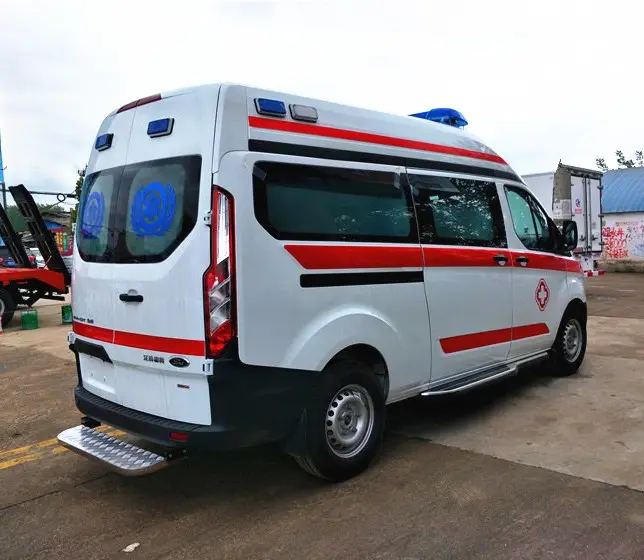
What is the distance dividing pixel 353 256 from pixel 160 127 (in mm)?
1432

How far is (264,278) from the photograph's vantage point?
3.38 metres

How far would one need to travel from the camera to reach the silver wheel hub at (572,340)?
6.40m

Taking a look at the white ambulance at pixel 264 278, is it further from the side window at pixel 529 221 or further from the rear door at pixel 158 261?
the side window at pixel 529 221

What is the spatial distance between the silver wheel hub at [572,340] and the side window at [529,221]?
0.99 meters

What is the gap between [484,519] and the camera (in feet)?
11.0

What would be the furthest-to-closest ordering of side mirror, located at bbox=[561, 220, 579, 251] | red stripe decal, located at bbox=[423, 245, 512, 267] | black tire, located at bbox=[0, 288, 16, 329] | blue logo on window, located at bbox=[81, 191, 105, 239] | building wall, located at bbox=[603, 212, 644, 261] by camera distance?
building wall, located at bbox=[603, 212, 644, 261]
black tire, located at bbox=[0, 288, 16, 329]
side mirror, located at bbox=[561, 220, 579, 251]
red stripe decal, located at bbox=[423, 245, 512, 267]
blue logo on window, located at bbox=[81, 191, 105, 239]

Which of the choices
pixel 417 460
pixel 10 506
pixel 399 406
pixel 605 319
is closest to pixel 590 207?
pixel 605 319

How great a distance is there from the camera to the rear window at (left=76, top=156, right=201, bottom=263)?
3.41 m

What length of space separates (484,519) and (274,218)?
6.84ft

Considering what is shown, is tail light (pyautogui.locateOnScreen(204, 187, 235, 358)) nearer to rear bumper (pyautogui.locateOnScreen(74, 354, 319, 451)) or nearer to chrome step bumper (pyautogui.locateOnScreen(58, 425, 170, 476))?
rear bumper (pyautogui.locateOnScreen(74, 354, 319, 451))

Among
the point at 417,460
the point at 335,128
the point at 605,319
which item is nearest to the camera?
the point at 335,128

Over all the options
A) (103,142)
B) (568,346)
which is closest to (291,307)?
(103,142)

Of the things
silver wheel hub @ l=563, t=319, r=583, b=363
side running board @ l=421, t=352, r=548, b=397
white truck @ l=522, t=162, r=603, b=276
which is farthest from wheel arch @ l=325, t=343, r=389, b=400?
white truck @ l=522, t=162, r=603, b=276

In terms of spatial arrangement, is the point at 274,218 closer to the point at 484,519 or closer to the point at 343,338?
the point at 343,338
